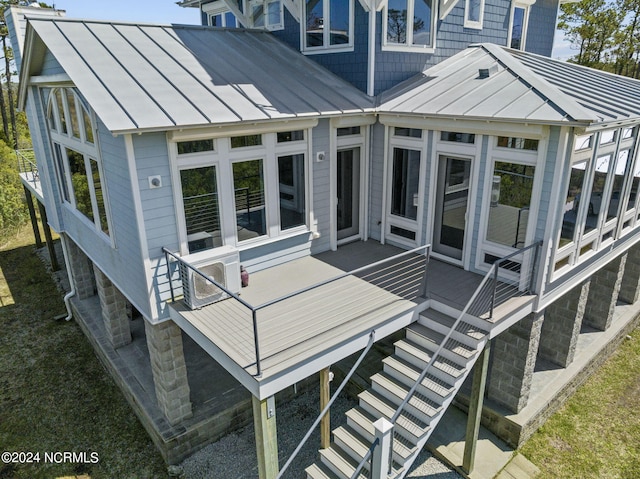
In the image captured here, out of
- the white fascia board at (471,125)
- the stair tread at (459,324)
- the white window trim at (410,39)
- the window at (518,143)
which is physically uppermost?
the white window trim at (410,39)

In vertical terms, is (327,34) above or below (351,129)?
above

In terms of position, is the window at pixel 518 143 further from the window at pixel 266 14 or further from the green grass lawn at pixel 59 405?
the green grass lawn at pixel 59 405

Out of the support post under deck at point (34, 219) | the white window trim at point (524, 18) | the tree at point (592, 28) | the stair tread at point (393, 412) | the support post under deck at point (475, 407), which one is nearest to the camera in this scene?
the stair tread at point (393, 412)

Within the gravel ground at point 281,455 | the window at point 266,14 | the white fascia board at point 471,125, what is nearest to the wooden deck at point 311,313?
the white fascia board at point 471,125

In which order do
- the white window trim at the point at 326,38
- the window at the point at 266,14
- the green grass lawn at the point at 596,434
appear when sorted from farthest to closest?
the window at the point at 266,14 → the white window trim at the point at 326,38 → the green grass lawn at the point at 596,434

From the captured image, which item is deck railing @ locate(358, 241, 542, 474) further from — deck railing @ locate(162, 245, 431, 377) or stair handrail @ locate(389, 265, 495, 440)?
deck railing @ locate(162, 245, 431, 377)

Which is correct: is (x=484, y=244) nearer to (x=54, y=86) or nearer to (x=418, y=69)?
(x=418, y=69)

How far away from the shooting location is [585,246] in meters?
7.93

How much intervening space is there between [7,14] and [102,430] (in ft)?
27.4

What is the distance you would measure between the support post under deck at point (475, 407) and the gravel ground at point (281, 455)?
370 mm

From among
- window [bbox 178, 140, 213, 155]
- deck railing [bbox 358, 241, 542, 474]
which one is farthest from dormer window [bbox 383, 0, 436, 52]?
deck railing [bbox 358, 241, 542, 474]

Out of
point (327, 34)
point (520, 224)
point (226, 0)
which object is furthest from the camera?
point (226, 0)

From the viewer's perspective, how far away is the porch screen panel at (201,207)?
646cm

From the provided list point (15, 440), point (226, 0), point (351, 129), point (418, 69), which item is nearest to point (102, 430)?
point (15, 440)
